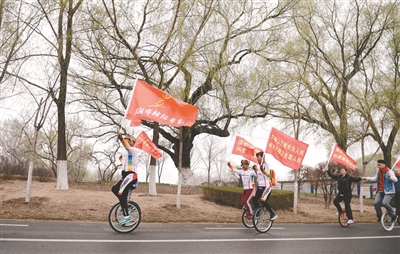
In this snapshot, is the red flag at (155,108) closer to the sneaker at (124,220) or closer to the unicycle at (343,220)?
the sneaker at (124,220)

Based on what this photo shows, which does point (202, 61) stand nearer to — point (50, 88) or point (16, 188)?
point (50, 88)

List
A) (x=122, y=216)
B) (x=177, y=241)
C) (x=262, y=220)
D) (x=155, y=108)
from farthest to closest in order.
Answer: (x=155, y=108) → (x=262, y=220) → (x=122, y=216) → (x=177, y=241)

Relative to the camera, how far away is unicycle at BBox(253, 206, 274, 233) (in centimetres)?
969

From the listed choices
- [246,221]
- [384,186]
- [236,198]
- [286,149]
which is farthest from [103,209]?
[384,186]

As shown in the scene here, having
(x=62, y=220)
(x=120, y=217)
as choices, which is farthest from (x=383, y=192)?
(x=62, y=220)

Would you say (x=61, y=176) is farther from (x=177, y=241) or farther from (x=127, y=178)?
(x=177, y=241)

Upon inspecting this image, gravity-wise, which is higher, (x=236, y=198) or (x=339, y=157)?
(x=339, y=157)

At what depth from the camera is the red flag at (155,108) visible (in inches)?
399

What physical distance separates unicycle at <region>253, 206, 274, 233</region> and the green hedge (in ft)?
18.5

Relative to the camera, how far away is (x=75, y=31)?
1458 centimetres

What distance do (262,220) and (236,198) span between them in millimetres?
5772

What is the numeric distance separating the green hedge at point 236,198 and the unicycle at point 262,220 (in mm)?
5629

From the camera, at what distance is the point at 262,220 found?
387 inches

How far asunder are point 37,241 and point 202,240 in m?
3.00
